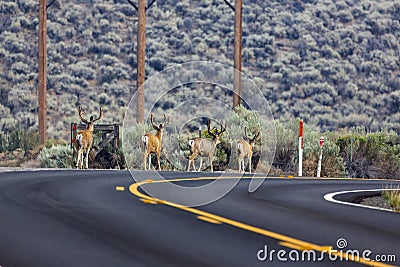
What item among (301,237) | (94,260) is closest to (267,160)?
(301,237)

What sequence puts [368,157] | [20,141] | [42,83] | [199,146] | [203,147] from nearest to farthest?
[199,146] → [203,147] → [368,157] → [42,83] → [20,141]

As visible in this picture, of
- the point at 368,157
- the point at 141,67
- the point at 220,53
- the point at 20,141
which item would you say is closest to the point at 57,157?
the point at 141,67

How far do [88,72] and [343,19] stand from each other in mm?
21170

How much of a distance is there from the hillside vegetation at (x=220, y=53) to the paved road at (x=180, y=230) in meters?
36.2

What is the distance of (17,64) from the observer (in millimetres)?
60062

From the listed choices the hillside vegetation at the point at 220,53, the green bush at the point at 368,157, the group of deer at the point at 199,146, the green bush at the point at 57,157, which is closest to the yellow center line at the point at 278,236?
the group of deer at the point at 199,146
